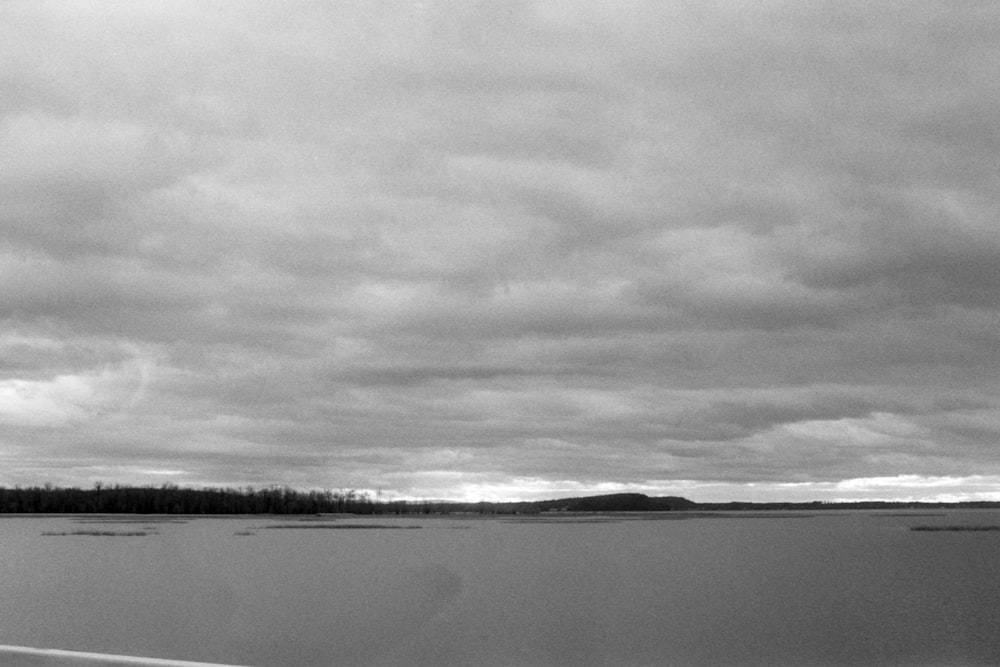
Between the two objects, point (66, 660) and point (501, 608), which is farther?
point (501, 608)

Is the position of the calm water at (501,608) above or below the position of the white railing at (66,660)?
below

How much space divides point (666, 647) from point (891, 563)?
52685 millimetres

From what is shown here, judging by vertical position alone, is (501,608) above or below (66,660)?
below

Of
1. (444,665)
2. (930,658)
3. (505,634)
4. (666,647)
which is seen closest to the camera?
(444,665)

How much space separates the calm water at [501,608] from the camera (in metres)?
32.8

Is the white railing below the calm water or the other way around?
the other way around

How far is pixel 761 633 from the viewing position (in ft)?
126

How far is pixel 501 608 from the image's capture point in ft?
149

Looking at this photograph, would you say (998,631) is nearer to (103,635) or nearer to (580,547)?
(103,635)

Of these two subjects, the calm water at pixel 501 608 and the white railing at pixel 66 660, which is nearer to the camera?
the white railing at pixel 66 660

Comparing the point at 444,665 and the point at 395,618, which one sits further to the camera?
the point at 395,618

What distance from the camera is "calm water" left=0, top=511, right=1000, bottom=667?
1293 inches

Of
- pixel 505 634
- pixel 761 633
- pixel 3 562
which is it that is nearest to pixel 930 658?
pixel 761 633

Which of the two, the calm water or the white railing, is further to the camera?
the calm water
